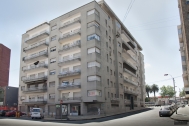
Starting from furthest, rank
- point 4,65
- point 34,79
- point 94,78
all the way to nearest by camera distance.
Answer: point 4,65
point 34,79
point 94,78

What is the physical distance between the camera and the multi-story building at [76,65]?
3775 centimetres

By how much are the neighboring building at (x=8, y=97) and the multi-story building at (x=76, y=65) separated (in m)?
9.41

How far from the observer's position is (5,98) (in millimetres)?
57594

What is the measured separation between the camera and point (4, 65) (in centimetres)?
7956

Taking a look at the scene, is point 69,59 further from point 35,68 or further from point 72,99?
point 35,68

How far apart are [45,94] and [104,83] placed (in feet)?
50.9

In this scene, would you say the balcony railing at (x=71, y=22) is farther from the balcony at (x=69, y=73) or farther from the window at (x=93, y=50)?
the balcony at (x=69, y=73)

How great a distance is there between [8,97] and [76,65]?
30.8 metres

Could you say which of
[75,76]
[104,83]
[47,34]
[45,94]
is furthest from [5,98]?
[104,83]

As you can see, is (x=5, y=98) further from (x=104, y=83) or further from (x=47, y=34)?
(x=104, y=83)

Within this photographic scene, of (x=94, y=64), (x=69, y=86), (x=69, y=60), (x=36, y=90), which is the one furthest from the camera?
(x=36, y=90)

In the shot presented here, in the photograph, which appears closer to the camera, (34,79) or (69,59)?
(69,59)

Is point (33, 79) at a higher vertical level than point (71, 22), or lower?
lower

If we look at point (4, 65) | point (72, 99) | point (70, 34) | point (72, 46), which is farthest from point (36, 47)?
point (4, 65)
